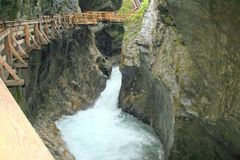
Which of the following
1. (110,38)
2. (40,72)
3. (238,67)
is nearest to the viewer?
(238,67)

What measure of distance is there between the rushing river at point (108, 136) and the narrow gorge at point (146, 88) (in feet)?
0.16

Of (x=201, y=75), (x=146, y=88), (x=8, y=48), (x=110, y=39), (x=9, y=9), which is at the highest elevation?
(x=9, y=9)

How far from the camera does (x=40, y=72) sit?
2230 cm

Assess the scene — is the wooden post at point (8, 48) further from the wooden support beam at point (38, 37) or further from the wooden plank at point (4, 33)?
the wooden support beam at point (38, 37)

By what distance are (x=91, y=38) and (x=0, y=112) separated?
31087 mm

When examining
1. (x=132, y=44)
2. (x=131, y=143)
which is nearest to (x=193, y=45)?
(x=131, y=143)

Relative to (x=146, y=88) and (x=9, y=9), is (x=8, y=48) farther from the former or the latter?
(x=146, y=88)

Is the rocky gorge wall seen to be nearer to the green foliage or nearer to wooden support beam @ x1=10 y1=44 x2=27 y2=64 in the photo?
wooden support beam @ x1=10 y1=44 x2=27 y2=64

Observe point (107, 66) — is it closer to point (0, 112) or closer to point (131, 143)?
point (131, 143)

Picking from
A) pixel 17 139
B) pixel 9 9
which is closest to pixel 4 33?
pixel 9 9

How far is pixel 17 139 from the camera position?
2.13 metres

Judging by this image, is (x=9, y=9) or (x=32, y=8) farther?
(x=32, y=8)

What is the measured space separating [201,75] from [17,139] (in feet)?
39.1

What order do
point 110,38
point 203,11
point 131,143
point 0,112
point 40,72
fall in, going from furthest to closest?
1. point 110,38
2. point 40,72
3. point 131,143
4. point 203,11
5. point 0,112
